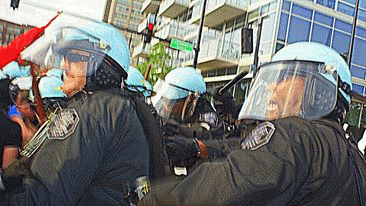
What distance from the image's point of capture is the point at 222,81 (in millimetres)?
20641

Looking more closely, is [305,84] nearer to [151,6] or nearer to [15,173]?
[15,173]

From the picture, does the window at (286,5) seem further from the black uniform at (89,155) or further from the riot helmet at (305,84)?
the black uniform at (89,155)

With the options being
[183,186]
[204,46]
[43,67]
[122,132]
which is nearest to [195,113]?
[43,67]

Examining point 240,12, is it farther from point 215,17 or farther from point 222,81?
point 222,81

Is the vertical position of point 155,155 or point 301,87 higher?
point 301,87

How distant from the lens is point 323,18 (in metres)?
18.0

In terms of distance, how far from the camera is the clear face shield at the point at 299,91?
154 cm

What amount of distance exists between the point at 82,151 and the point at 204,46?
20763mm

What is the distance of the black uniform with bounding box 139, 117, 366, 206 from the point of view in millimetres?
1105

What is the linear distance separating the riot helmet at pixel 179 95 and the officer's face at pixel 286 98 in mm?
2860

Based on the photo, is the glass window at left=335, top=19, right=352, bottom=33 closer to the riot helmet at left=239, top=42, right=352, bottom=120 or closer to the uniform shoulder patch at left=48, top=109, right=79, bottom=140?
the riot helmet at left=239, top=42, right=352, bottom=120

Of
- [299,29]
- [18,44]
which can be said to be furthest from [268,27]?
[18,44]

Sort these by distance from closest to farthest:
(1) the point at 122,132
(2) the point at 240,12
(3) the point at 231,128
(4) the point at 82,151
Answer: (4) the point at 82,151
(1) the point at 122,132
(3) the point at 231,128
(2) the point at 240,12

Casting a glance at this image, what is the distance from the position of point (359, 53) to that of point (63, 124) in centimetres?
1873
